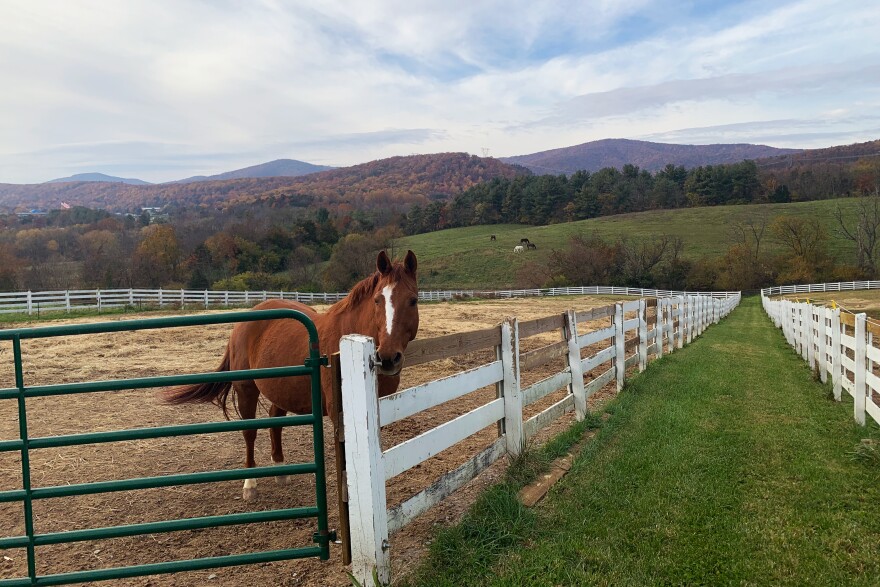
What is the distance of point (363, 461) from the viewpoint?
295cm

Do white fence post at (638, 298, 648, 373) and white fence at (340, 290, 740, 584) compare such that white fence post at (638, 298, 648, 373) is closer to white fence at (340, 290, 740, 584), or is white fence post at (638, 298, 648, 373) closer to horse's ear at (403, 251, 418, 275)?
white fence at (340, 290, 740, 584)

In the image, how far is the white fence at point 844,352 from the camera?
247 inches

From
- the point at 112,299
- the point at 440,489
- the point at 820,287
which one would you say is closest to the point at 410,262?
the point at 440,489

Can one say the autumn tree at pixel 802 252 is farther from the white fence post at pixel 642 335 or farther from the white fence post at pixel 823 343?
the white fence post at pixel 642 335

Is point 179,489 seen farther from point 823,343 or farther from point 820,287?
point 820,287

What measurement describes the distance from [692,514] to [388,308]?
264 cm

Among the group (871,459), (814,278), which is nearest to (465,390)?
(871,459)

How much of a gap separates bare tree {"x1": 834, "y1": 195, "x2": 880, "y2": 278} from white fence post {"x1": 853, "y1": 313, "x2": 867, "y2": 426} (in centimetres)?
6094

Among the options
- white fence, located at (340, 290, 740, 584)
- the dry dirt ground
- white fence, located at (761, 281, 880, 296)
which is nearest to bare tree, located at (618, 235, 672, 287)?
white fence, located at (761, 281, 880, 296)

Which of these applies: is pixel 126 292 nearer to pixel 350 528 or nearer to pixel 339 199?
pixel 350 528

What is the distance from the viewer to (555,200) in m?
101

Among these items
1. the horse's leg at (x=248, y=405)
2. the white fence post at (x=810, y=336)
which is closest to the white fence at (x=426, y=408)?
the horse's leg at (x=248, y=405)

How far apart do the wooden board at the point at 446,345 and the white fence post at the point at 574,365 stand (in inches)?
81.4

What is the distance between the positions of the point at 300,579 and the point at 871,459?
509cm
